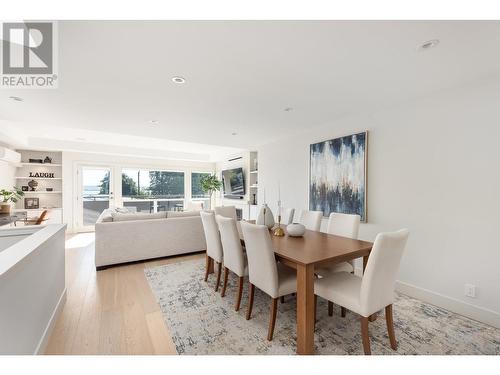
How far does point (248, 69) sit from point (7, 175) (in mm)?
6493

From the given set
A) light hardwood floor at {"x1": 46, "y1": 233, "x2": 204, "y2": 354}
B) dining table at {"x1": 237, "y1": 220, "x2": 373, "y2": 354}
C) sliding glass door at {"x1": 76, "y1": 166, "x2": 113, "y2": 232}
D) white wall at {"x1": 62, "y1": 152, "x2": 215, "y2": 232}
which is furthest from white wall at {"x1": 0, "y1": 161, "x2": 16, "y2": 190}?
dining table at {"x1": 237, "y1": 220, "x2": 373, "y2": 354}

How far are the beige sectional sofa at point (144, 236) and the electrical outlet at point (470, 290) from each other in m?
3.66

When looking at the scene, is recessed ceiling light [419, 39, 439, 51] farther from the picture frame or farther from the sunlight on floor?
the picture frame

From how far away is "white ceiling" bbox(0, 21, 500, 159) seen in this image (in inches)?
58.2

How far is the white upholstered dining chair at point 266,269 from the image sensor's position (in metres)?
1.86

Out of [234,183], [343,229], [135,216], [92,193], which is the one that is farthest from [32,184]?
[343,229]

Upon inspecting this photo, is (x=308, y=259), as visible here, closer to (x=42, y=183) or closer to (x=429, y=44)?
(x=429, y=44)

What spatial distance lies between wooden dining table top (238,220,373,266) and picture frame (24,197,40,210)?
6.67 meters

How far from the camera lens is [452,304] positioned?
2.32 meters

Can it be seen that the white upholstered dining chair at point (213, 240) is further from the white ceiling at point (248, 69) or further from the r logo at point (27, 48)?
the r logo at point (27, 48)

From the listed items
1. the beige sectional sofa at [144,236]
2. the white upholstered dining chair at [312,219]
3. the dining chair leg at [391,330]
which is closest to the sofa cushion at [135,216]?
the beige sectional sofa at [144,236]
